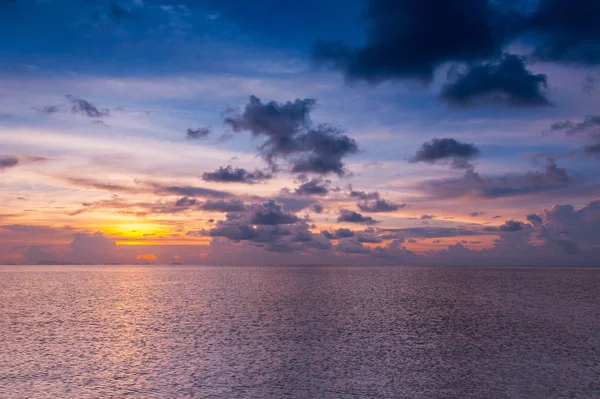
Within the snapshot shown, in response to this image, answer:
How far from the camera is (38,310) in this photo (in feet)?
264

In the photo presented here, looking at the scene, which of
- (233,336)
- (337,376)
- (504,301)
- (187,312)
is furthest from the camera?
(504,301)

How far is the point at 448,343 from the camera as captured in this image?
5116 cm

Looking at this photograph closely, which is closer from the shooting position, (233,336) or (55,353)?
(55,353)

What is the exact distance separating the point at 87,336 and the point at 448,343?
39657 mm

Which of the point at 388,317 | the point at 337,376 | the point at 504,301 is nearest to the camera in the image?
the point at 337,376

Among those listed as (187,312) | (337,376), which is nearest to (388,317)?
(187,312)

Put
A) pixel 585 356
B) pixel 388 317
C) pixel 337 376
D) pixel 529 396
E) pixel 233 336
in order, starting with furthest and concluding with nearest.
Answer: pixel 388 317, pixel 233 336, pixel 585 356, pixel 337 376, pixel 529 396

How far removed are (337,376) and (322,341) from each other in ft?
49.5

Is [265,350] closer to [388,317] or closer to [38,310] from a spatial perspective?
[388,317]

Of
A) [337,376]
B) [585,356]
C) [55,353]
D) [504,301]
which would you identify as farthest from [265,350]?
[504,301]

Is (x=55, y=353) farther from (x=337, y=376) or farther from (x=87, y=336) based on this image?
(x=337, y=376)

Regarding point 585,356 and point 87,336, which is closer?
point 585,356

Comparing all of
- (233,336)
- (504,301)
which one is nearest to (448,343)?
(233,336)

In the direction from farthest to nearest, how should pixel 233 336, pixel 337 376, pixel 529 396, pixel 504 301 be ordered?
pixel 504 301 < pixel 233 336 < pixel 337 376 < pixel 529 396
